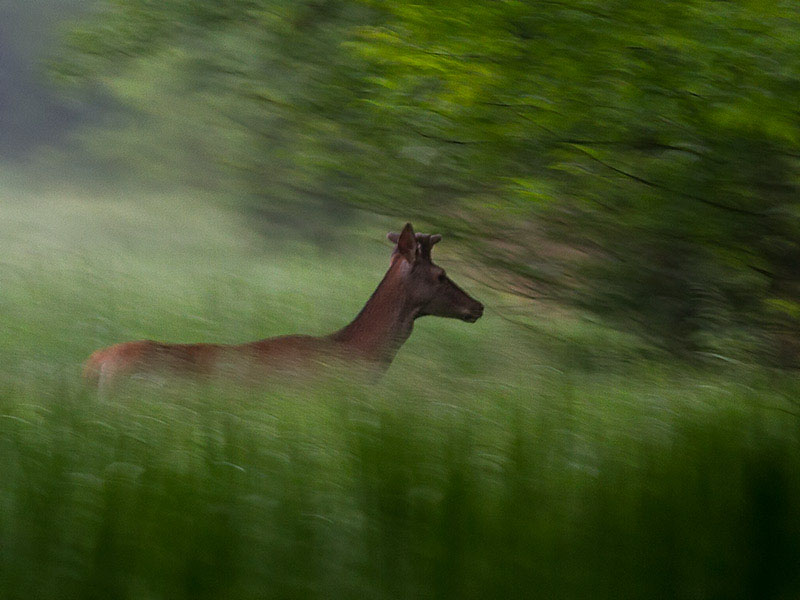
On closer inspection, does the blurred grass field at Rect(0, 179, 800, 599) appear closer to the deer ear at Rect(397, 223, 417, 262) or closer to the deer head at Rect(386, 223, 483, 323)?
the deer ear at Rect(397, 223, 417, 262)

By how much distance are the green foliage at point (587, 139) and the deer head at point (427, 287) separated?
301 mm

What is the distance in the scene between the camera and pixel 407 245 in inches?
277

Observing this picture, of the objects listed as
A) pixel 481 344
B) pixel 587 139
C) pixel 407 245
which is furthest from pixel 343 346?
pixel 481 344

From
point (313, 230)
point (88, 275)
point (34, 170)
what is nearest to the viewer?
point (313, 230)

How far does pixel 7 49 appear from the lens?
18922 mm

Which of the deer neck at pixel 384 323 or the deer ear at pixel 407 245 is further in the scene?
the deer ear at pixel 407 245

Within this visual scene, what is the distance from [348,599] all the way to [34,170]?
1913 centimetres

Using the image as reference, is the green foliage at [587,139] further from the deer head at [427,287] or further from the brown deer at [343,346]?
the brown deer at [343,346]

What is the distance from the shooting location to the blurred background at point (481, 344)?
2516 millimetres

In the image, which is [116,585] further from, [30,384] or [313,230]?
[313,230]

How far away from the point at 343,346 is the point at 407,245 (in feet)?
2.87

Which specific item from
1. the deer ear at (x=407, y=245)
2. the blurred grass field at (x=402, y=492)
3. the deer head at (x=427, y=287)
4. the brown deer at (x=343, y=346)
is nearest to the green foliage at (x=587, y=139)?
the deer ear at (x=407, y=245)

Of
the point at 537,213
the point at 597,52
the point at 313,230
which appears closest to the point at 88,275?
the point at 313,230

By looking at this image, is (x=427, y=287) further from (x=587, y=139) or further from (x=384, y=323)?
(x=587, y=139)
